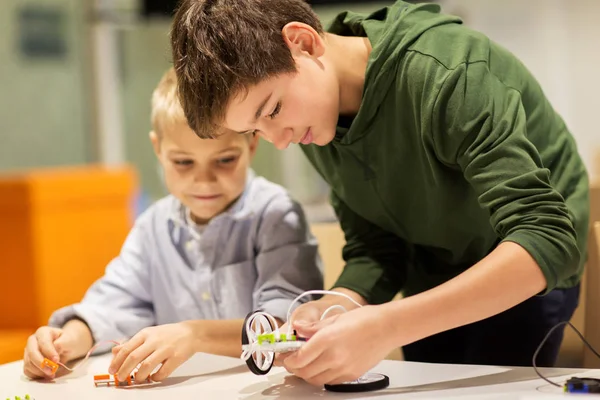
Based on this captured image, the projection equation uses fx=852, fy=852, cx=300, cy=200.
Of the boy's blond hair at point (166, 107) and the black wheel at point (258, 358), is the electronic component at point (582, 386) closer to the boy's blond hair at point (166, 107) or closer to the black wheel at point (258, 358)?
the black wheel at point (258, 358)

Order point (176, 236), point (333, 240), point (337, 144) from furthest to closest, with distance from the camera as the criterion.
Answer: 1. point (333, 240)
2. point (176, 236)
3. point (337, 144)

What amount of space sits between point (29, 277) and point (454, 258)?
1753 millimetres

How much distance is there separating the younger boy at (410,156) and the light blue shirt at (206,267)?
0.31 ft

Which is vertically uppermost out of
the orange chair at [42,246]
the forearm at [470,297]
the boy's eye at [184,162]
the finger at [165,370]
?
the boy's eye at [184,162]

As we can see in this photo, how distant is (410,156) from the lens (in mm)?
1125

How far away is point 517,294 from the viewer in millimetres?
916

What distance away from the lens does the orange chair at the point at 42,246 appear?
2.61 metres

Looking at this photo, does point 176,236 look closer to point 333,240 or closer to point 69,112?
point 333,240

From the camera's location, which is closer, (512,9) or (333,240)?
(333,240)

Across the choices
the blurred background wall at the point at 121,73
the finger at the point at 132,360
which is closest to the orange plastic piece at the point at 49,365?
the finger at the point at 132,360

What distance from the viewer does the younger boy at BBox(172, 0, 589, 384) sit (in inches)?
35.8

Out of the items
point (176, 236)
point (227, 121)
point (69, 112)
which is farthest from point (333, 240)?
point (69, 112)

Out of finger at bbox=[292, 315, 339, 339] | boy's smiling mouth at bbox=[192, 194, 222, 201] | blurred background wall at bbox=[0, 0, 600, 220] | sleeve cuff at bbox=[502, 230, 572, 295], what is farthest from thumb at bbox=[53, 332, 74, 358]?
blurred background wall at bbox=[0, 0, 600, 220]

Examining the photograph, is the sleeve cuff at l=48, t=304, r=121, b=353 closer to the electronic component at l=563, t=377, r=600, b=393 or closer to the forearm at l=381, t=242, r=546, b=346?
the forearm at l=381, t=242, r=546, b=346
